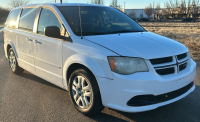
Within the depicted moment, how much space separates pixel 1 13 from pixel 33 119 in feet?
171

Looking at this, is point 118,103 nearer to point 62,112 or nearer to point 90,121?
point 90,121

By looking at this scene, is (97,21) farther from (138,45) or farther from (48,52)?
(138,45)

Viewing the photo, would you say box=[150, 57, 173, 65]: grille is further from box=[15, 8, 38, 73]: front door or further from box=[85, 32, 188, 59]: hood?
box=[15, 8, 38, 73]: front door

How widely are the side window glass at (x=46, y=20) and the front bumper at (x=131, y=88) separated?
5.17 ft

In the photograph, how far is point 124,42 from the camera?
9.99 ft

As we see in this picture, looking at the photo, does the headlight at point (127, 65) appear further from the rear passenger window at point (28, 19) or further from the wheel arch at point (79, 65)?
the rear passenger window at point (28, 19)

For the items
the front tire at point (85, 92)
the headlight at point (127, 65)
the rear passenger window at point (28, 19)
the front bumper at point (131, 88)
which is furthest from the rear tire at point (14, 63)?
the headlight at point (127, 65)

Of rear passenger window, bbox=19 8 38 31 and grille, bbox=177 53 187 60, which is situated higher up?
rear passenger window, bbox=19 8 38 31

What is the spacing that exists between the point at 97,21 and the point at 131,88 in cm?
172

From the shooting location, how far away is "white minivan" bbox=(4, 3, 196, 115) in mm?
2678

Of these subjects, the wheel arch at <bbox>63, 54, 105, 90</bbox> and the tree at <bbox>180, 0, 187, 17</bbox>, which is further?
the tree at <bbox>180, 0, 187, 17</bbox>

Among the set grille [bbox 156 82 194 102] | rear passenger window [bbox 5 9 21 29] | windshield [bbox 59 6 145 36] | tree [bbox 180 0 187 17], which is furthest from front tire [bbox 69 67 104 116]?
tree [bbox 180 0 187 17]

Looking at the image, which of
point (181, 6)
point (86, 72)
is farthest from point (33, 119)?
point (181, 6)

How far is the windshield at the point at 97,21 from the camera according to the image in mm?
3545
